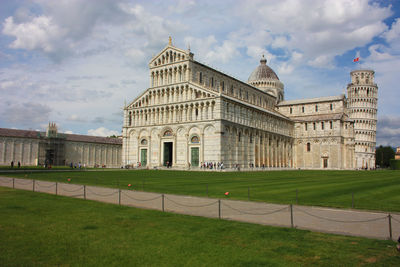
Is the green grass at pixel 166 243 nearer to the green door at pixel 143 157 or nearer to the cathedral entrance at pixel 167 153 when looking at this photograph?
the cathedral entrance at pixel 167 153

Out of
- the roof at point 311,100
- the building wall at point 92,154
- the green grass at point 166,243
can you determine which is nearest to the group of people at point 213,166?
the building wall at point 92,154

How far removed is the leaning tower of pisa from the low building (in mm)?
85957

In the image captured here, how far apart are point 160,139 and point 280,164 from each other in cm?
3494

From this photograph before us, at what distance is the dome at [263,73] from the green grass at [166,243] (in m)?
96.9

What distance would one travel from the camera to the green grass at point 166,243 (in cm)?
884

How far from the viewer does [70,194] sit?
2169cm

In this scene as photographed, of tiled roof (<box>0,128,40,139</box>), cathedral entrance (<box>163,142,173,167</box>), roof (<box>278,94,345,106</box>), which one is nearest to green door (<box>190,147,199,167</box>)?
cathedral entrance (<box>163,142,173,167</box>)

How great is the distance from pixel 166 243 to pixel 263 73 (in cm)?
10207

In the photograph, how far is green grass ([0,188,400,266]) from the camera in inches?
348

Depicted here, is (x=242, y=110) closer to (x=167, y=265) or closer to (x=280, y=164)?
(x=280, y=164)

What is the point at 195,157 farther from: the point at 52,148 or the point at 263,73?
the point at 263,73

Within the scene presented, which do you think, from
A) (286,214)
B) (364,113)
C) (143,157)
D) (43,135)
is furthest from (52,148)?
(364,113)

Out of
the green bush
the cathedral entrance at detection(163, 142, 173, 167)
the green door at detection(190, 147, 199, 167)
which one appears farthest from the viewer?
the green bush

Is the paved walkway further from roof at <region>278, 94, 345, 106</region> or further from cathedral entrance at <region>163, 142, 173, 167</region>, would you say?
roof at <region>278, 94, 345, 106</region>
